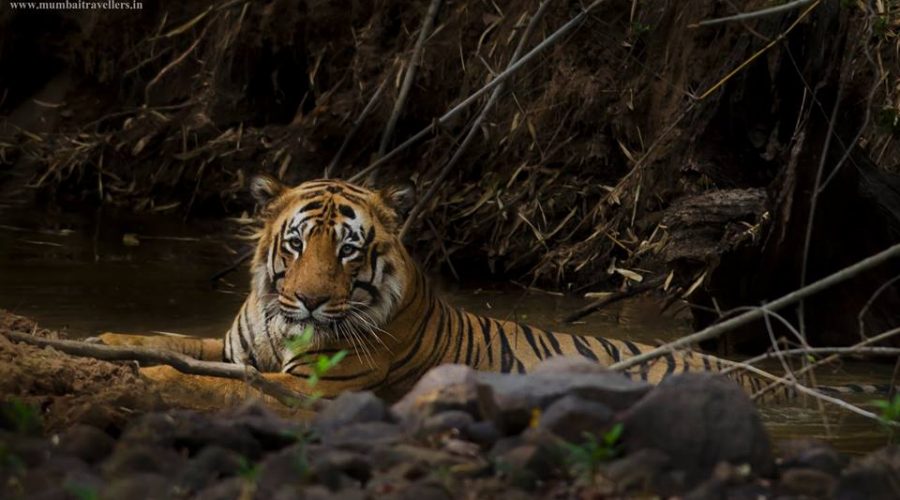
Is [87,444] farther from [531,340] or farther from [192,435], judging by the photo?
[531,340]

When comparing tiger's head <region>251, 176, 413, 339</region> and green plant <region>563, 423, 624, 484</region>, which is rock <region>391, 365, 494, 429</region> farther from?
tiger's head <region>251, 176, 413, 339</region>

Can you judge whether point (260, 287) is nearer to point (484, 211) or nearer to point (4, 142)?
point (484, 211)

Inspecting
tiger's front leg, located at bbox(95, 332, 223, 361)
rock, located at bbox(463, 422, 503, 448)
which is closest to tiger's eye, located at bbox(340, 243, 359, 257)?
tiger's front leg, located at bbox(95, 332, 223, 361)

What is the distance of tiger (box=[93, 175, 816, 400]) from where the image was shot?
5.71 m

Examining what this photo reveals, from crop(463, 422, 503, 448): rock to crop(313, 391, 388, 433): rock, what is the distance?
0.26 m

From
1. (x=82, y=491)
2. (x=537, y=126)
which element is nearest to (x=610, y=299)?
(x=537, y=126)

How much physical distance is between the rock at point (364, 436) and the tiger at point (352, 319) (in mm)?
1988

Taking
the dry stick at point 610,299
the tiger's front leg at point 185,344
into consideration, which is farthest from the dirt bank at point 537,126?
the tiger's front leg at point 185,344

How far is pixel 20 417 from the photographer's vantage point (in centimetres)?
341

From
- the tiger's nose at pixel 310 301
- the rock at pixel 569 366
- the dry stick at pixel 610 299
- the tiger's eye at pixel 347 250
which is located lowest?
the dry stick at pixel 610 299

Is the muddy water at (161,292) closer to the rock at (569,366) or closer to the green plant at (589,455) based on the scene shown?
the rock at (569,366)

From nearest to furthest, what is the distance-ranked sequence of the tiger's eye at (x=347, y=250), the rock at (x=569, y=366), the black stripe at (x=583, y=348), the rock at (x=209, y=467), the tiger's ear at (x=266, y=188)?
1. the rock at (x=209, y=467)
2. the rock at (x=569, y=366)
3. the tiger's eye at (x=347, y=250)
4. the tiger's ear at (x=266, y=188)
5. the black stripe at (x=583, y=348)

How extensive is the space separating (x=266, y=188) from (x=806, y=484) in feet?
10.9

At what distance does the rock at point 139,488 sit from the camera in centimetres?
292
